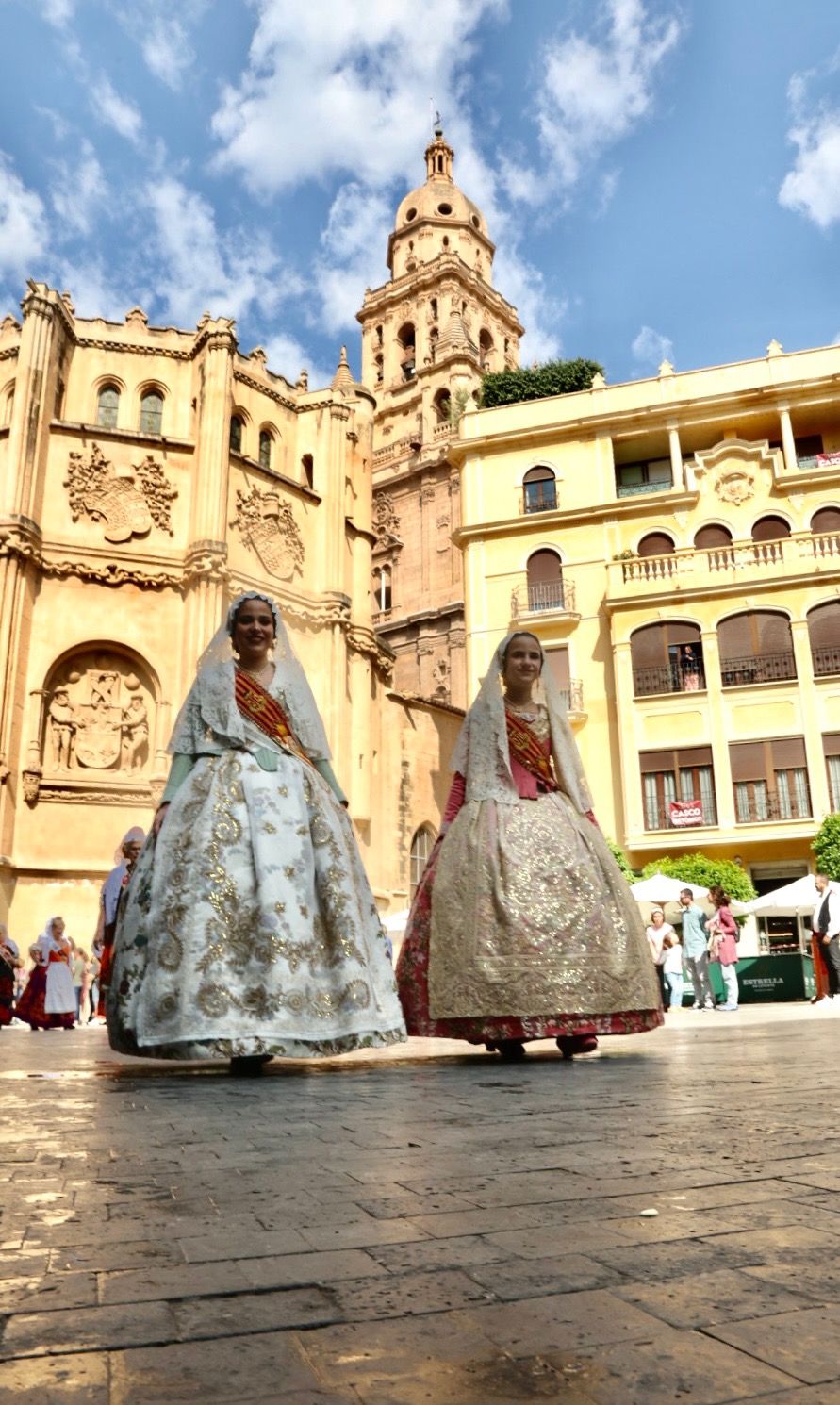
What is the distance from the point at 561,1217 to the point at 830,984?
14.3 metres

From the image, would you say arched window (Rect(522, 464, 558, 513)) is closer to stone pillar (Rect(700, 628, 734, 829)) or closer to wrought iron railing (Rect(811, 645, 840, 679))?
stone pillar (Rect(700, 628, 734, 829))

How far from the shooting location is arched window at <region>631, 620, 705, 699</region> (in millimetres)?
25312

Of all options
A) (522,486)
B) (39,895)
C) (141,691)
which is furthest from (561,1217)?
(522,486)

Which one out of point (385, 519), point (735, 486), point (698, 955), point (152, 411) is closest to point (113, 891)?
point (698, 955)

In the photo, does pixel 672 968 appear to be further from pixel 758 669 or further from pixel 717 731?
pixel 758 669

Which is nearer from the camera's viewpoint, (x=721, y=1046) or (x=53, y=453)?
(x=721, y=1046)

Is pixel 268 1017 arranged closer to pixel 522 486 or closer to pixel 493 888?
pixel 493 888

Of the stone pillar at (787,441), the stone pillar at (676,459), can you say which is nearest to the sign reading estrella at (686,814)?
the stone pillar at (676,459)

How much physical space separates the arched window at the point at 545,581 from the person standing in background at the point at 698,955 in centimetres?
1197

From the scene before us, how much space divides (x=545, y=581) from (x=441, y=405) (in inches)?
577

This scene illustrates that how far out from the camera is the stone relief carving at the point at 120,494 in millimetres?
22656

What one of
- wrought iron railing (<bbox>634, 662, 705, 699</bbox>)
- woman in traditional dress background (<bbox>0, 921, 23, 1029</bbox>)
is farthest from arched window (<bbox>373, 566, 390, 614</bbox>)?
woman in traditional dress background (<bbox>0, 921, 23, 1029</bbox>)

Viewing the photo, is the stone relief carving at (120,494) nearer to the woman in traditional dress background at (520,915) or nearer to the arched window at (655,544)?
the arched window at (655,544)

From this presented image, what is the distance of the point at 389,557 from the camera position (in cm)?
3891
